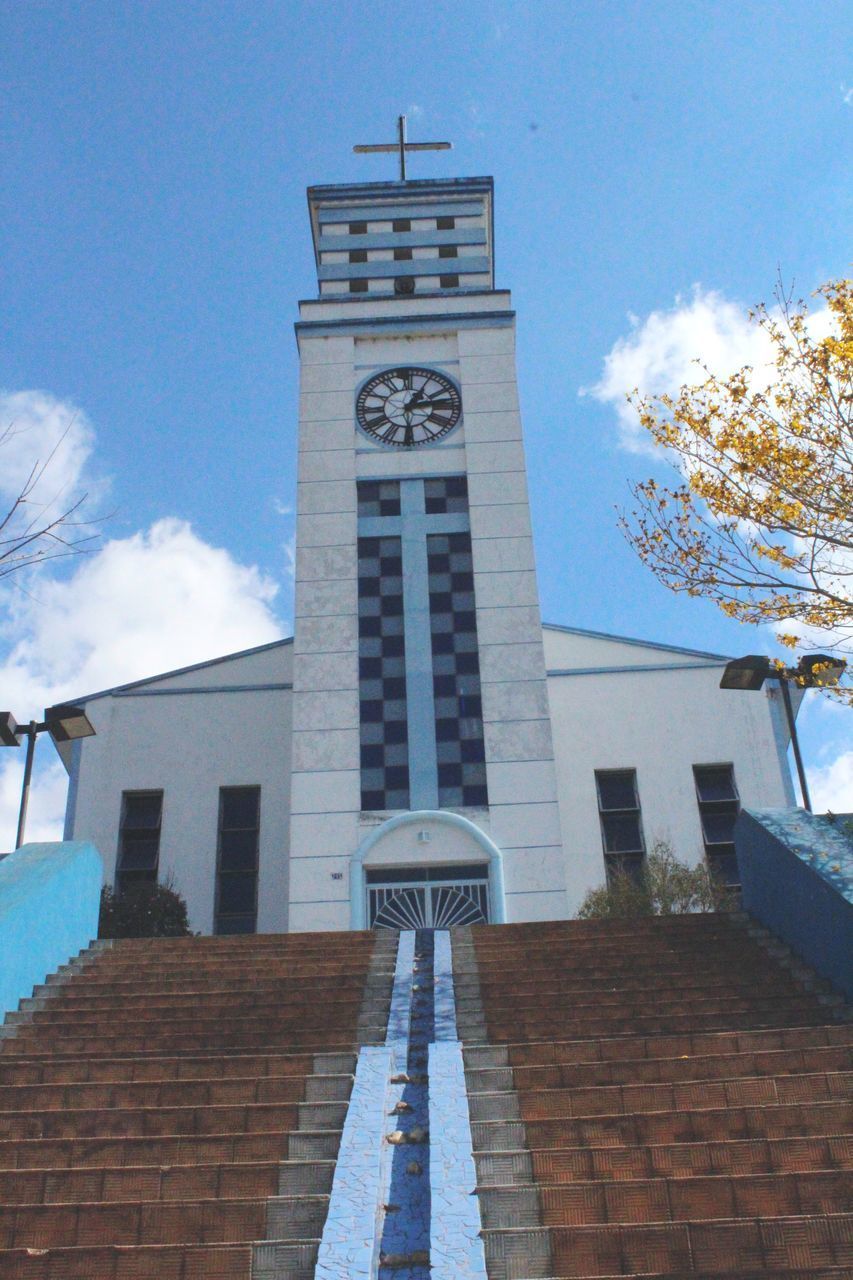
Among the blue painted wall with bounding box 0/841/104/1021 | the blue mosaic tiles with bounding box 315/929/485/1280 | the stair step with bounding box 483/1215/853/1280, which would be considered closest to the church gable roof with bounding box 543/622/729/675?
the blue painted wall with bounding box 0/841/104/1021

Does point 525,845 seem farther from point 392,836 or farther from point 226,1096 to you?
point 226,1096

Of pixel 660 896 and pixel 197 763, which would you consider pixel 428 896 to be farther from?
pixel 197 763

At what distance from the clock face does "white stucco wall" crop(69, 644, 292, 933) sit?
536 cm

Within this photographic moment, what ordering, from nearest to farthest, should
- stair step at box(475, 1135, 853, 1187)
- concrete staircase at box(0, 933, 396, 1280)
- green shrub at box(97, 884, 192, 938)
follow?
concrete staircase at box(0, 933, 396, 1280) → stair step at box(475, 1135, 853, 1187) → green shrub at box(97, 884, 192, 938)

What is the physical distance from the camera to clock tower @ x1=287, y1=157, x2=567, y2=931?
1936cm

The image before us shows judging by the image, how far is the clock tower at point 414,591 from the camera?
19.4 metres

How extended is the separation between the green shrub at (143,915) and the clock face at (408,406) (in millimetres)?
10483

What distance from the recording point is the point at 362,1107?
5.90m

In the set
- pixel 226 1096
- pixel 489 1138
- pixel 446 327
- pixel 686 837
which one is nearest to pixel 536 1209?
pixel 489 1138

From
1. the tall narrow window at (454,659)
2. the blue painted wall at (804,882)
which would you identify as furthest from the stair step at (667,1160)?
the tall narrow window at (454,659)

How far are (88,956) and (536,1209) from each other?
7.02m

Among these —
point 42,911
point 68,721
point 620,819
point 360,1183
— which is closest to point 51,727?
point 68,721

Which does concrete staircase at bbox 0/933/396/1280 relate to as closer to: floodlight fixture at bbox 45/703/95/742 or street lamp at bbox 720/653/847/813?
floodlight fixture at bbox 45/703/95/742

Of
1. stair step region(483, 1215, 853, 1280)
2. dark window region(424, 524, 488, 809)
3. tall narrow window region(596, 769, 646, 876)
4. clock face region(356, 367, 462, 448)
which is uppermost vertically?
clock face region(356, 367, 462, 448)
